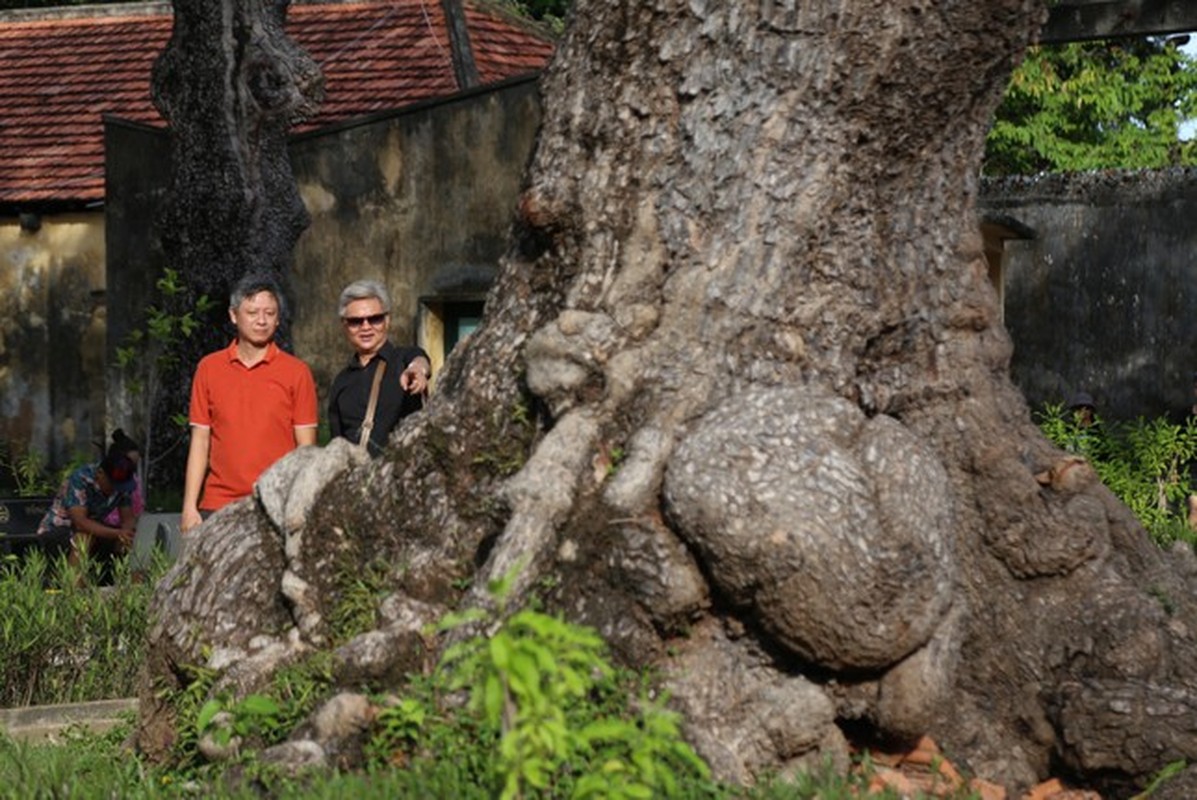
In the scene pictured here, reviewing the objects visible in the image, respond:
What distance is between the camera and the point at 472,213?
18281 millimetres

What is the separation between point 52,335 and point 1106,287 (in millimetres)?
11350

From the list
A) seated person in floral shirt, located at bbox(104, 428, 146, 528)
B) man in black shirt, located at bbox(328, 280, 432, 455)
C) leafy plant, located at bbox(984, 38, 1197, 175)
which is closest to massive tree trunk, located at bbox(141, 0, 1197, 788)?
man in black shirt, located at bbox(328, 280, 432, 455)

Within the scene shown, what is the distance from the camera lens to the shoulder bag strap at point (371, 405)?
329 inches

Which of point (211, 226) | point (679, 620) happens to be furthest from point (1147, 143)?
point (679, 620)

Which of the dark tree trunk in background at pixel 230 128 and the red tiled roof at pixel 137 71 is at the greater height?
the dark tree trunk in background at pixel 230 128

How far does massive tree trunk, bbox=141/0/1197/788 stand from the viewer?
6141 mm

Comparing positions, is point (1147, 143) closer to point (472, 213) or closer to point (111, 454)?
point (472, 213)

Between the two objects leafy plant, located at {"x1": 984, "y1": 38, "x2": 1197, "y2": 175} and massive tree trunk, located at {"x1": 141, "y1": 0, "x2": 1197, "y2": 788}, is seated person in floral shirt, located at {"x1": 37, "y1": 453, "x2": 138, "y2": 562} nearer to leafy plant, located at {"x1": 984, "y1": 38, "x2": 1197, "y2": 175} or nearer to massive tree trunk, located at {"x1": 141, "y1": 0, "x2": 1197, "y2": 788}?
massive tree trunk, located at {"x1": 141, "y1": 0, "x2": 1197, "y2": 788}

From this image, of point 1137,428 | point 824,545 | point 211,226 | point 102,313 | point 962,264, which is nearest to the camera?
point 824,545

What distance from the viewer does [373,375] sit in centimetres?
859

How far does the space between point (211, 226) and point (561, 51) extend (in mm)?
8506

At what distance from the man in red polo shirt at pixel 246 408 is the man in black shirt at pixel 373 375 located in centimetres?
24

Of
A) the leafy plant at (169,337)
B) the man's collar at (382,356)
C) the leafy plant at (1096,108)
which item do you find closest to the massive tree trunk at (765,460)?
the man's collar at (382,356)

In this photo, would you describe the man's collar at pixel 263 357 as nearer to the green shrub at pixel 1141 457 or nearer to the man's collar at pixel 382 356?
the man's collar at pixel 382 356
